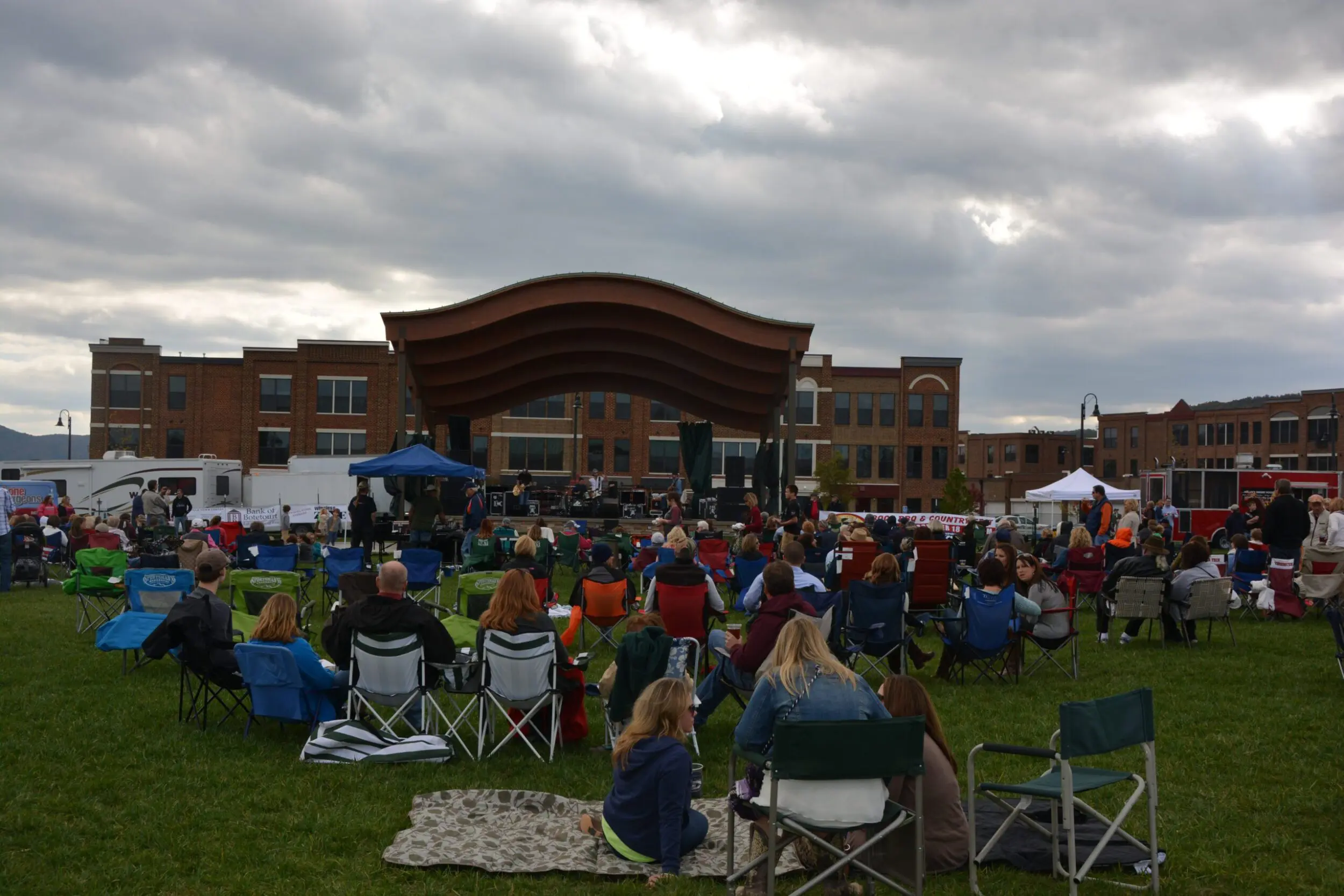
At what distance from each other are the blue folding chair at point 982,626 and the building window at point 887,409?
47486 millimetres

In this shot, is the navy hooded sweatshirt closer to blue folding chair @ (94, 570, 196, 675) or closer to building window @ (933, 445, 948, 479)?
blue folding chair @ (94, 570, 196, 675)

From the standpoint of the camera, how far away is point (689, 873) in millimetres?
5340

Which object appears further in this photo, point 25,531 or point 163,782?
point 25,531

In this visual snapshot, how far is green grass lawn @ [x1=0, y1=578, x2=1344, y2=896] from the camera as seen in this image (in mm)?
5203

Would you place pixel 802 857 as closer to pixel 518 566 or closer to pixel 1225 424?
pixel 518 566

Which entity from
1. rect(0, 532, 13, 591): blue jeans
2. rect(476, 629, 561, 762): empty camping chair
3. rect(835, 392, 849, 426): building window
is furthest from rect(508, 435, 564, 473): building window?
rect(476, 629, 561, 762): empty camping chair

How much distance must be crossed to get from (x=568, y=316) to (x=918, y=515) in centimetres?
1101

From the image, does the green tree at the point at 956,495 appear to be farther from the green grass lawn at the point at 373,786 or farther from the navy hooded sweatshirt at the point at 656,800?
the navy hooded sweatshirt at the point at 656,800

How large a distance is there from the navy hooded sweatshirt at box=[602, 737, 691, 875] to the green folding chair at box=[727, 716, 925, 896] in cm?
82

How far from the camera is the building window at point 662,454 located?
55.0 m

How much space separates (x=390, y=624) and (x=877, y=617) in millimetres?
4627

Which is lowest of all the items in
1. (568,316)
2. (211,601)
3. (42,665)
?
(42,665)

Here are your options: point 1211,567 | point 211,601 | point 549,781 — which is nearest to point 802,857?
point 549,781

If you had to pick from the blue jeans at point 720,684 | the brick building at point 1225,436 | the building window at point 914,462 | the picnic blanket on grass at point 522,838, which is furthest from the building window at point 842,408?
the picnic blanket on grass at point 522,838
